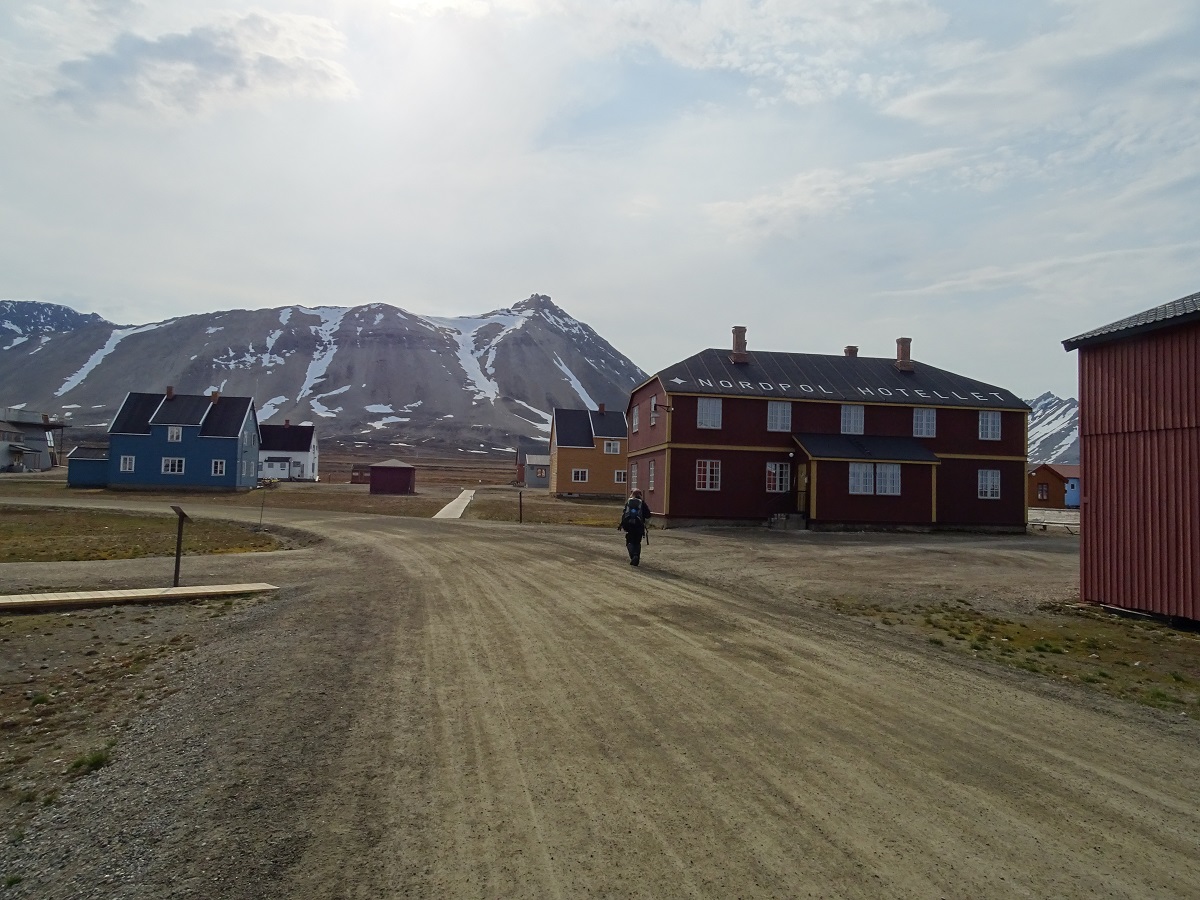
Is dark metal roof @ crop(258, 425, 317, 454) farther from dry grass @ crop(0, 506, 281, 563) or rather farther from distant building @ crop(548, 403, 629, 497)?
dry grass @ crop(0, 506, 281, 563)

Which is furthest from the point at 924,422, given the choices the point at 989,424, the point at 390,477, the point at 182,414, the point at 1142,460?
the point at 182,414

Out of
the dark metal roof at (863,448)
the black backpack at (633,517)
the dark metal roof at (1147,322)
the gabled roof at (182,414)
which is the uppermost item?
the gabled roof at (182,414)

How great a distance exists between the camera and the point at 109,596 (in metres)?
13.3

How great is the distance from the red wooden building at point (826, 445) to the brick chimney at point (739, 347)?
6 cm

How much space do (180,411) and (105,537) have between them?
38280 millimetres

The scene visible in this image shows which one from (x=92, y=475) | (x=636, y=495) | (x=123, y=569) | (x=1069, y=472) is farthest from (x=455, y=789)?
(x=1069, y=472)

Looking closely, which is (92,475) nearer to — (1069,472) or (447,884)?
(447,884)

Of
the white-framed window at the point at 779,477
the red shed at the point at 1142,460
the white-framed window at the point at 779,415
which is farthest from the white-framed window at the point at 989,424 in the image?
the red shed at the point at 1142,460

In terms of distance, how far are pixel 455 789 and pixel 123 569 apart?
14700 mm

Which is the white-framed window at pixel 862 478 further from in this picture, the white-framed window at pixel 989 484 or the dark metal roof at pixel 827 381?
the white-framed window at pixel 989 484

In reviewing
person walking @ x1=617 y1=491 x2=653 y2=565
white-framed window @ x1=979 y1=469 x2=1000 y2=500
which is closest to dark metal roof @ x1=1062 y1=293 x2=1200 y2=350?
person walking @ x1=617 y1=491 x2=653 y2=565

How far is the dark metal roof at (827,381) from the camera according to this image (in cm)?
3584

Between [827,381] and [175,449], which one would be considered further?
[175,449]

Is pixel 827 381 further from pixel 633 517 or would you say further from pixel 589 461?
pixel 589 461
